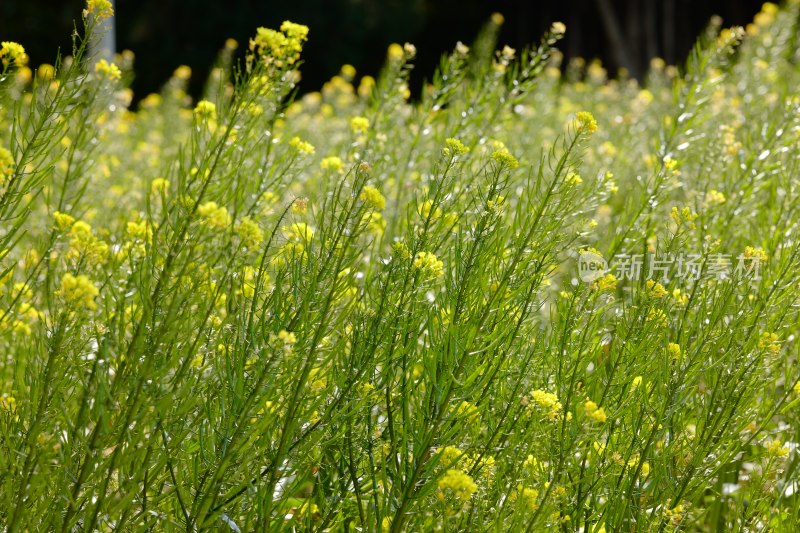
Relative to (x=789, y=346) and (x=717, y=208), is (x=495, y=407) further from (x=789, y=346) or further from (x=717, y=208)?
(x=717, y=208)

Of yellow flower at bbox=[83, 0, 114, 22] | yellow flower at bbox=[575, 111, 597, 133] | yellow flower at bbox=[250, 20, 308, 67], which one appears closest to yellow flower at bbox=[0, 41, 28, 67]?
yellow flower at bbox=[83, 0, 114, 22]

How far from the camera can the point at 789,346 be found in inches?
108

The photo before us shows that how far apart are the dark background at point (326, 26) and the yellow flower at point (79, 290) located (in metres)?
10.9

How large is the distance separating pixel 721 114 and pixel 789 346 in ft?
7.91

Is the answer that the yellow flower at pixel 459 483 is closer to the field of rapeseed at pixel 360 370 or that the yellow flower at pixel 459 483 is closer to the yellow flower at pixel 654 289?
the field of rapeseed at pixel 360 370

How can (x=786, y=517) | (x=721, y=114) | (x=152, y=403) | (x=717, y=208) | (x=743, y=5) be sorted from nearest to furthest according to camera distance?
(x=152, y=403)
(x=786, y=517)
(x=717, y=208)
(x=721, y=114)
(x=743, y=5)

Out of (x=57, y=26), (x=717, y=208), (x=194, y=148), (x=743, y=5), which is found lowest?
(x=194, y=148)

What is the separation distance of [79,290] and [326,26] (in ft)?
40.7

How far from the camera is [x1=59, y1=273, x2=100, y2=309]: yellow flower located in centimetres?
164

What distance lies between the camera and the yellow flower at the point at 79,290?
1637 mm

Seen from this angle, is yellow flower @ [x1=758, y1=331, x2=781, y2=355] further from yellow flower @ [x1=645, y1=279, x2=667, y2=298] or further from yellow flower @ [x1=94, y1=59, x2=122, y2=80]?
yellow flower @ [x1=94, y1=59, x2=122, y2=80]

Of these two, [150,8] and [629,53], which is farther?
[629,53]

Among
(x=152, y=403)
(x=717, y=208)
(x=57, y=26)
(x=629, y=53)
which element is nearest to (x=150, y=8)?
(x=57, y=26)

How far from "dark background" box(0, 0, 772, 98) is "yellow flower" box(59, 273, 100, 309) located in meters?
10.9
